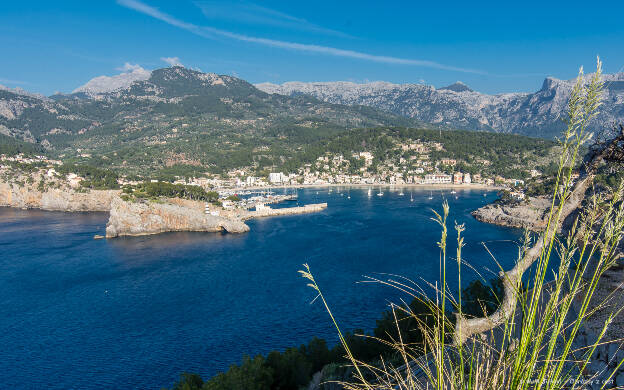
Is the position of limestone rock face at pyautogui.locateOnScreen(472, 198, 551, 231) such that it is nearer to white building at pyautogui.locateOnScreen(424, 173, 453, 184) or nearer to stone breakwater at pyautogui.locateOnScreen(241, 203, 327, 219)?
stone breakwater at pyautogui.locateOnScreen(241, 203, 327, 219)

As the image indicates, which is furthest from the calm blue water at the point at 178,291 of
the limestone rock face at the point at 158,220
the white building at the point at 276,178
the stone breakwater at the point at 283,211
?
the white building at the point at 276,178

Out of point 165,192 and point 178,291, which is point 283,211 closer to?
point 165,192

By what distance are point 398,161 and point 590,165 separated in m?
96.5

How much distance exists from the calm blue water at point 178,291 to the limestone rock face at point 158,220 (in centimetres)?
169

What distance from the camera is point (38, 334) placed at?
19125 mm

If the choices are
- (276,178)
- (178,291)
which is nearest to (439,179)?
(276,178)

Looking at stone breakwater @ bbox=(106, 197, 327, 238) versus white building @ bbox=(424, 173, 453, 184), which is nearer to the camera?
stone breakwater @ bbox=(106, 197, 327, 238)

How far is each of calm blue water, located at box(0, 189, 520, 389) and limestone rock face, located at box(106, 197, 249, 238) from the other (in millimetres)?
1691

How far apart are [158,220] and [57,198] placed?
24167 millimetres

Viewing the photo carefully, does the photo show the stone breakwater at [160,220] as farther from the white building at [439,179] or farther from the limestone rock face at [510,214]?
the white building at [439,179]

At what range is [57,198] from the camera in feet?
177

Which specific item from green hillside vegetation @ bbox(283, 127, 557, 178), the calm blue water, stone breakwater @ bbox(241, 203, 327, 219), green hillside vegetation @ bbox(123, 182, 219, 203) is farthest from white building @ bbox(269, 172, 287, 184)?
the calm blue water

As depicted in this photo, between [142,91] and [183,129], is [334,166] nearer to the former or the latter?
[183,129]

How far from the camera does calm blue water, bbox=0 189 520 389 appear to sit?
16766 millimetres
